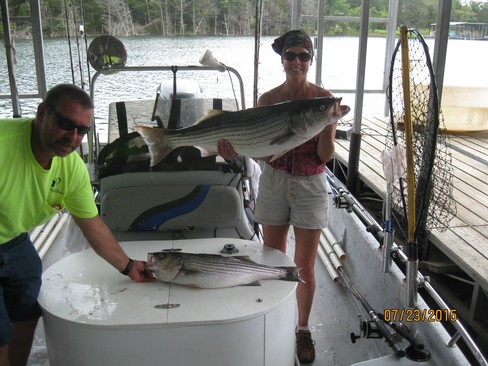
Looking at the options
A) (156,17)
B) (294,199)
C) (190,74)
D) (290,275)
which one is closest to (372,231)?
(294,199)

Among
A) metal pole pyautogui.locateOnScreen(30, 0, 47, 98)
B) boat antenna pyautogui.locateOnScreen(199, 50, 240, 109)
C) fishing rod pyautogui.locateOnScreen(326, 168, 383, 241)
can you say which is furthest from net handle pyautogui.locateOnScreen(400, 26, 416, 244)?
metal pole pyautogui.locateOnScreen(30, 0, 47, 98)

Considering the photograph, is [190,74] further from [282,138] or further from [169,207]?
[282,138]

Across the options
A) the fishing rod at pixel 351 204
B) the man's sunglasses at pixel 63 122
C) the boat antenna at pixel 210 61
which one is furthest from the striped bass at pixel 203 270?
the boat antenna at pixel 210 61

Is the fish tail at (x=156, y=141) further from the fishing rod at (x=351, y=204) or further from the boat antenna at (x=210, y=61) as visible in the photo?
the fishing rod at (x=351, y=204)

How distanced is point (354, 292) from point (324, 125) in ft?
5.06

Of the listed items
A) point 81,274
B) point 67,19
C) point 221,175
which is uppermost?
point 67,19

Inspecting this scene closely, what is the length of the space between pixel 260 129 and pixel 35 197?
1.04 metres

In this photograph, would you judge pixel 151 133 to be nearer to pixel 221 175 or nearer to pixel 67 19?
pixel 221 175

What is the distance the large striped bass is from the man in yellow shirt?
1.44 ft

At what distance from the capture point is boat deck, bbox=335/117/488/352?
3.41 metres

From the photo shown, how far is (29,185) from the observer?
2.08 metres

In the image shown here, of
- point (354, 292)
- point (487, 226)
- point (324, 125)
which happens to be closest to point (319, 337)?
point (354, 292)

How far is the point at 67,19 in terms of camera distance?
3.94 m

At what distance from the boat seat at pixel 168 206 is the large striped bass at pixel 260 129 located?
59cm
